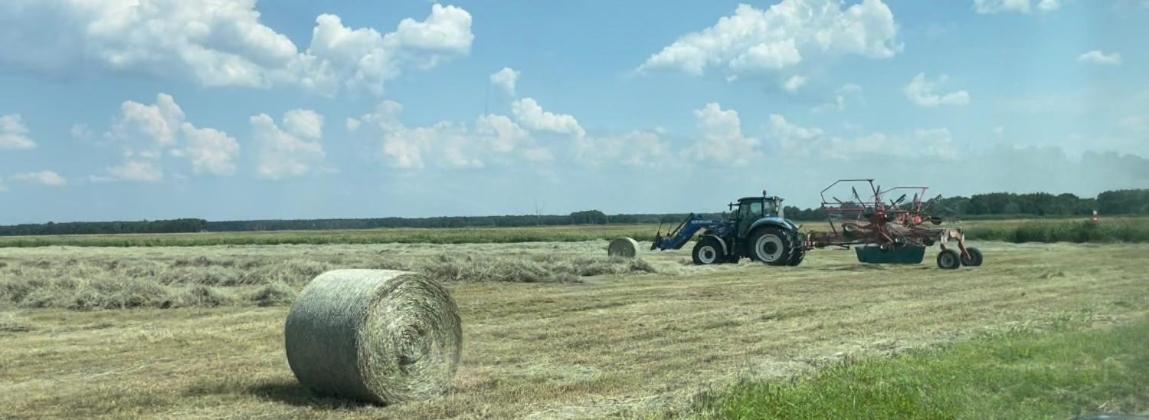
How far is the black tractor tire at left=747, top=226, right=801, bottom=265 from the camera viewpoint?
27.7 m

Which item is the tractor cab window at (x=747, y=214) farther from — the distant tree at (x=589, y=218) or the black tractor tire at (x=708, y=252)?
the distant tree at (x=589, y=218)

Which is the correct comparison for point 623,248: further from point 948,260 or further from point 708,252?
point 948,260

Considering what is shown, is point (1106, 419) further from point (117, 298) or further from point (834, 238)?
point (834, 238)

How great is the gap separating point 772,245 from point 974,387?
66.8 ft

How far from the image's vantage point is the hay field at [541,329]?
8.29 metres

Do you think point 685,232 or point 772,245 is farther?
A: point 685,232

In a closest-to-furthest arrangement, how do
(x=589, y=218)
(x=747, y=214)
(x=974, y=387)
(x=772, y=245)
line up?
1. (x=974, y=387)
2. (x=772, y=245)
3. (x=747, y=214)
4. (x=589, y=218)

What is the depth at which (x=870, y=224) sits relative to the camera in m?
27.2

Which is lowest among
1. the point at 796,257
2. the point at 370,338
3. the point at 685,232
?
the point at 370,338

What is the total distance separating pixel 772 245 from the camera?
28.1m

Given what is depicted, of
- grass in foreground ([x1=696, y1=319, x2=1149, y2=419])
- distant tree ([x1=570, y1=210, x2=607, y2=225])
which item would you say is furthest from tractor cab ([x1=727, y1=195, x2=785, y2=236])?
distant tree ([x1=570, y1=210, x2=607, y2=225])

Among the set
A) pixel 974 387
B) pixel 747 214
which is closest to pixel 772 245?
pixel 747 214

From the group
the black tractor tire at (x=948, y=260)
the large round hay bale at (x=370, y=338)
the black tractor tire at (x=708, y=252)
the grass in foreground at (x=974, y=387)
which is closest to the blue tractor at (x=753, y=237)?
the black tractor tire at (x=708, y=252)

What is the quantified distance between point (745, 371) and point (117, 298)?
12.3m
